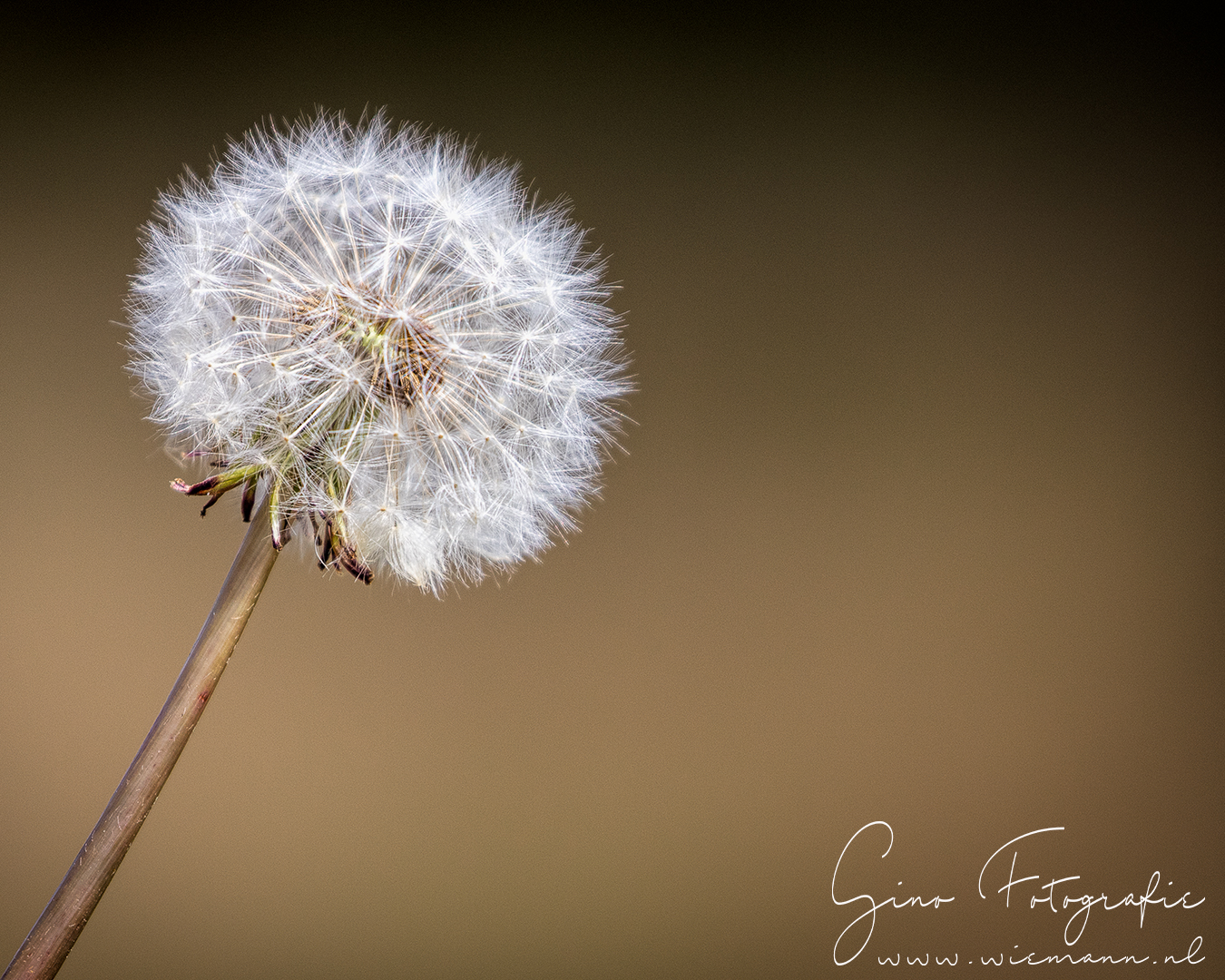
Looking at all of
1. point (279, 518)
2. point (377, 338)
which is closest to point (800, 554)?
point (377, 338)

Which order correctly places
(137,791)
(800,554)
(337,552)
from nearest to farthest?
(137,791), (337,552), (800,554)

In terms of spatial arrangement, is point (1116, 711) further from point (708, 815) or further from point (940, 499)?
point (708, 815)

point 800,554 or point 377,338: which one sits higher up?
point 800,554

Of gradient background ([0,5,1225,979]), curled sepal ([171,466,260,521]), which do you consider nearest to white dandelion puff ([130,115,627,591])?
curled sepal ([171,466,260,521])

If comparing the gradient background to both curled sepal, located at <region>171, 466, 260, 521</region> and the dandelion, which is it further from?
curled sepal, located at <region>171, 466, 260, 521</region>

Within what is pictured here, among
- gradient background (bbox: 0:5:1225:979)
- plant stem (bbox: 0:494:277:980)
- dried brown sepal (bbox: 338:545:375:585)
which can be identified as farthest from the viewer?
gradient background (bbox: 0:5:1225:979)

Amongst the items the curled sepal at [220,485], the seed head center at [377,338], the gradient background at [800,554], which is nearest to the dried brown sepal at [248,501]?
the curled sepal at [220,485]

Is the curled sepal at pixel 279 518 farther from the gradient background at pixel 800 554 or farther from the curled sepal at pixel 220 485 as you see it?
the gradient background at pixel 800 554

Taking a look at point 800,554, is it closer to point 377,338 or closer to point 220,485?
point 377,338
